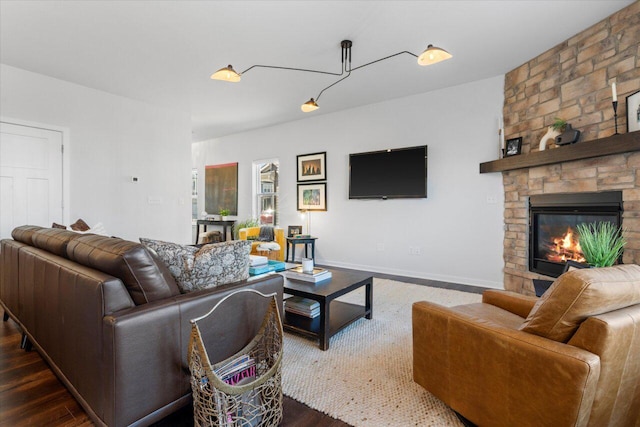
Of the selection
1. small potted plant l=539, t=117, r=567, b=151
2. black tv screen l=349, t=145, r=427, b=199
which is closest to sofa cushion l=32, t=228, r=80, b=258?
black tv screen l=349, t=145, r=427, b=199

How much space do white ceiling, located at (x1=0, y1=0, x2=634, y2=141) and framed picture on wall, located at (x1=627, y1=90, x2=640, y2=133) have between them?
0.78 meters

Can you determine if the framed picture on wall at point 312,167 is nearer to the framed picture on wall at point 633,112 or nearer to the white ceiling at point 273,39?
the white ceiling at point 273,39

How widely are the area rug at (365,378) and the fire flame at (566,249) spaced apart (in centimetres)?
182

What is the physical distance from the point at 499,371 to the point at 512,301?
791mm

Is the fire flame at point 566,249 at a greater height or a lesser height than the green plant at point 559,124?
lesser

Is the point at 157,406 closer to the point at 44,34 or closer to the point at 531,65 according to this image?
the point at 44,34

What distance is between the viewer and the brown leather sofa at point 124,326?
3.80 feet

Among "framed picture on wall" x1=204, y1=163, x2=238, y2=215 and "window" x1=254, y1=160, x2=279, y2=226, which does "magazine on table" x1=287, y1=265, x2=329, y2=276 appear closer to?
"window" x1=254, y1=160, x2=279, y2=226

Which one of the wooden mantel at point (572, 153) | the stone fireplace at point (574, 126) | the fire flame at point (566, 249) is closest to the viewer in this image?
the wooden mantel at point (572, 153)

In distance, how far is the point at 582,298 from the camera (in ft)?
3.39

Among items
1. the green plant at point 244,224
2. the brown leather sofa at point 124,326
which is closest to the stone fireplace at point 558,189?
the brown leather sofa at point 124,326

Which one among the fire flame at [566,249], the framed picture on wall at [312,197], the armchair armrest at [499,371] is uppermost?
the framed picture on wall at [312,197]

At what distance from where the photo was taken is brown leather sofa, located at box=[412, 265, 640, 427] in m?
0.98

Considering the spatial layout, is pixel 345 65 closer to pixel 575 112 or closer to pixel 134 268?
pixel 575 112
